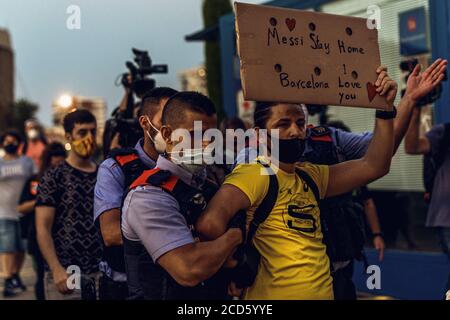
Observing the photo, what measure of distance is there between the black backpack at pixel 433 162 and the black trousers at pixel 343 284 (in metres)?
1.25

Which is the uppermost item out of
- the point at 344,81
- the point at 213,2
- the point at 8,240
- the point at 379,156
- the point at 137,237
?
the point at 213,2

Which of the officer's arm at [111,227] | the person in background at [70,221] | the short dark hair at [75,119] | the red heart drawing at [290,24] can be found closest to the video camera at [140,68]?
the short dark hair at [75,119]

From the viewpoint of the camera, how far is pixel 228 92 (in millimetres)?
9555

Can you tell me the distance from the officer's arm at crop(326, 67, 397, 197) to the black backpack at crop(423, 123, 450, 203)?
1631 millimetres

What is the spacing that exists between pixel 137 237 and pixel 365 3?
5.40 metres

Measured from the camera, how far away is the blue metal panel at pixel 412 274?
20.4ft

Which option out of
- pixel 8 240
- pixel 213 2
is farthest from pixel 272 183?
pixel 213 2

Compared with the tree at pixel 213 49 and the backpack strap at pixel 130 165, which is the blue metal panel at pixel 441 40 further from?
the tree at pixel 213 49

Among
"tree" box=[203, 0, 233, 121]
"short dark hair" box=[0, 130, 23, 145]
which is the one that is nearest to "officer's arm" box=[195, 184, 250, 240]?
"short dark hair" box=[0, 130, 23, 145]

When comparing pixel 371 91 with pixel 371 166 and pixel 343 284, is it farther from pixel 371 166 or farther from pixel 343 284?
pixel 343 284

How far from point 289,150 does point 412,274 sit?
403cm

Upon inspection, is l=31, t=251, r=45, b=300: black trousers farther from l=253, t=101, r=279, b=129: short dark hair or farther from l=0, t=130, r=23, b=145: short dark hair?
l=0, t=130, r=23, b=145: short dark hair

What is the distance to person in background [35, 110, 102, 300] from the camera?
4.36 m
